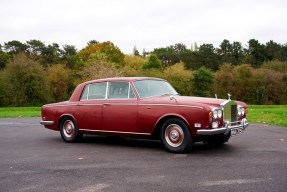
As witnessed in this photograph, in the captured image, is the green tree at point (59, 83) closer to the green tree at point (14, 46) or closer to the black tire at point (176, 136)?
the green tree at point (14, 46)

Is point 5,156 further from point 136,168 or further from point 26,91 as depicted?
point 26,91

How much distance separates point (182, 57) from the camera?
80.9 meters

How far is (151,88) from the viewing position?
27.7 ft

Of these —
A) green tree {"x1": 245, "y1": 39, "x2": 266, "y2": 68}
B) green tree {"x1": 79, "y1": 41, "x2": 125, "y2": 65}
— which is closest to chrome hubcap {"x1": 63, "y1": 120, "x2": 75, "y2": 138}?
green tree {"x1": 79, "y1": 41, "x2": 125, "y2": 65}

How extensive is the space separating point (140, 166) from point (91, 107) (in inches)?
123

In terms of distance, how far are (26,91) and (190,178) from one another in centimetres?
3913

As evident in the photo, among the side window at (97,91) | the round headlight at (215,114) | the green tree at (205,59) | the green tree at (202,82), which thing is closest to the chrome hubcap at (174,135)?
the round headlight at (215,114)

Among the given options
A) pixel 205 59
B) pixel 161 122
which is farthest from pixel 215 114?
pixel 205 59

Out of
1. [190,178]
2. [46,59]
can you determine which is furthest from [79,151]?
[46,59]

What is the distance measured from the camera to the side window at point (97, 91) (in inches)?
350

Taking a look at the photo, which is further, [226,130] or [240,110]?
[240,110]

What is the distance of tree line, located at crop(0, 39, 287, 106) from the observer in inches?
1640

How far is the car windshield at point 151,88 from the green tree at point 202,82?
40420 millimetres

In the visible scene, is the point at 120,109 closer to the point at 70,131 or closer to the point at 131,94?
the point at 131,94
